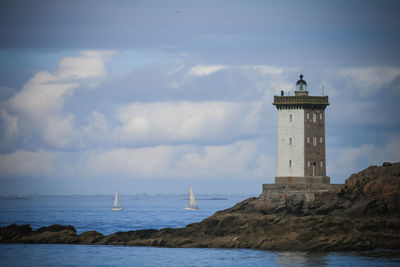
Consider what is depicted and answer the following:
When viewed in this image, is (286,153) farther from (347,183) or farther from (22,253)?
(22,253)

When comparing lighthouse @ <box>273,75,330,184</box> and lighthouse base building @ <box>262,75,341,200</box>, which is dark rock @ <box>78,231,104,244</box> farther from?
lighthouse @ <box>273,75,330,184</box>

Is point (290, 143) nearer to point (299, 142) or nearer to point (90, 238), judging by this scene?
point (299, 142)

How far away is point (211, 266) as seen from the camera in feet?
158

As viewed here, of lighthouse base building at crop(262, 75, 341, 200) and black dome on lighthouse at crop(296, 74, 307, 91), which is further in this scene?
black dome on lighthouse at crop(296, 74, 307, 91)

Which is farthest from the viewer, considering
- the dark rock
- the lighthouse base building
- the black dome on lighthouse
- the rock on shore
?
the black dome on lighthouse

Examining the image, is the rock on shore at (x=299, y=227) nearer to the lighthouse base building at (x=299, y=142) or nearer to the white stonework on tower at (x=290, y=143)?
the lighthouse base building at (x=299, y=142)

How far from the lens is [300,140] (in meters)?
63.9

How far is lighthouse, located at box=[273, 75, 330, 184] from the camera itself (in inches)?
2512

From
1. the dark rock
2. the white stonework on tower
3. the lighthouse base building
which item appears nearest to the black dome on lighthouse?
the lighthouse base building

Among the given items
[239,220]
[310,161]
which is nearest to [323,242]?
[239,220]

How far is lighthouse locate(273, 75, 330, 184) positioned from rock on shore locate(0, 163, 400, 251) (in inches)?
142

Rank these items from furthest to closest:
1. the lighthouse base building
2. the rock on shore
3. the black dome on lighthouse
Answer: the black dome on lighthouse
the lighthouse base building
the rock on shore

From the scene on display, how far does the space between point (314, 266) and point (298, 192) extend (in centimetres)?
1602

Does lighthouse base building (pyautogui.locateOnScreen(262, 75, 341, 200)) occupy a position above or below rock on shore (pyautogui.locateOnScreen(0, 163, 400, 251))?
above
